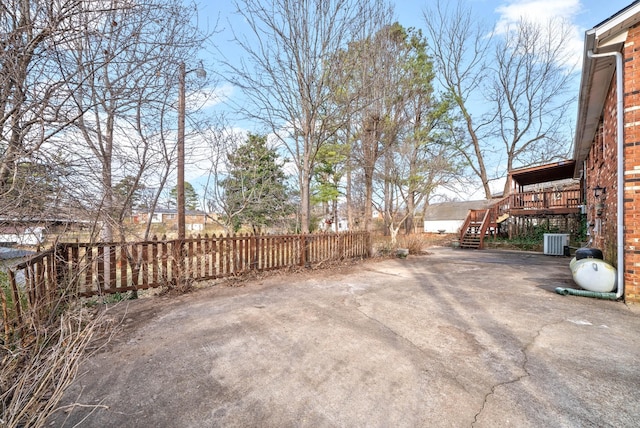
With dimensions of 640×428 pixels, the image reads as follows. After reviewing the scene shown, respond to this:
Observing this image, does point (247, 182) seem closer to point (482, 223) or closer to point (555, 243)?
point (482, 223)

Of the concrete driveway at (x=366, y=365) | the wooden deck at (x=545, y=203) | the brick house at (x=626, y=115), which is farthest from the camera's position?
the wooden deck at (x=545, y=203)

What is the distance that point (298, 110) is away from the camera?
316 inches

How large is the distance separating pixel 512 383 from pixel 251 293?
4078 mm

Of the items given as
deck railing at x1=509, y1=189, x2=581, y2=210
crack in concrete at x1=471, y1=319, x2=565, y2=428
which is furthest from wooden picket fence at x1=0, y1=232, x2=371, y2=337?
deck railing at x1=509, y1=189, x2=581, y2=210

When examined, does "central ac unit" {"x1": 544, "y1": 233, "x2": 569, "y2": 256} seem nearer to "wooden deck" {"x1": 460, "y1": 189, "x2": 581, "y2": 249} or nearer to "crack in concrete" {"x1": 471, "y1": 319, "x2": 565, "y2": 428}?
"wooden deck" {"x1": 460, "y1": 189, "x2": 581, "y2": 249}

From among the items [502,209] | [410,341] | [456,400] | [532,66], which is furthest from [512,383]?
[532,66]

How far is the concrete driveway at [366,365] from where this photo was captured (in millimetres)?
1896

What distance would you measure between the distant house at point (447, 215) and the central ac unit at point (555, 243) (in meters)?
25.3

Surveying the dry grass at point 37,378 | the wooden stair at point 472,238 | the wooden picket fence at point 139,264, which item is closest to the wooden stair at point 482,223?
the wooden stair at point 472,238

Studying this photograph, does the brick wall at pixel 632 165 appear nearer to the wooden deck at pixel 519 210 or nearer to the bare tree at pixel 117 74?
the bare tree at pixel 117 74

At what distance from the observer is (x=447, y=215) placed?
37.9 m

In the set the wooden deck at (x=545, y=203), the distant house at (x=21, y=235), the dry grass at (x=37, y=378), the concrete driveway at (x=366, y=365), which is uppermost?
the wooden deck at (x=545, y=203)

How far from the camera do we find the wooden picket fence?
9.76 ft

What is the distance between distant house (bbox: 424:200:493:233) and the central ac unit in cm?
2531
